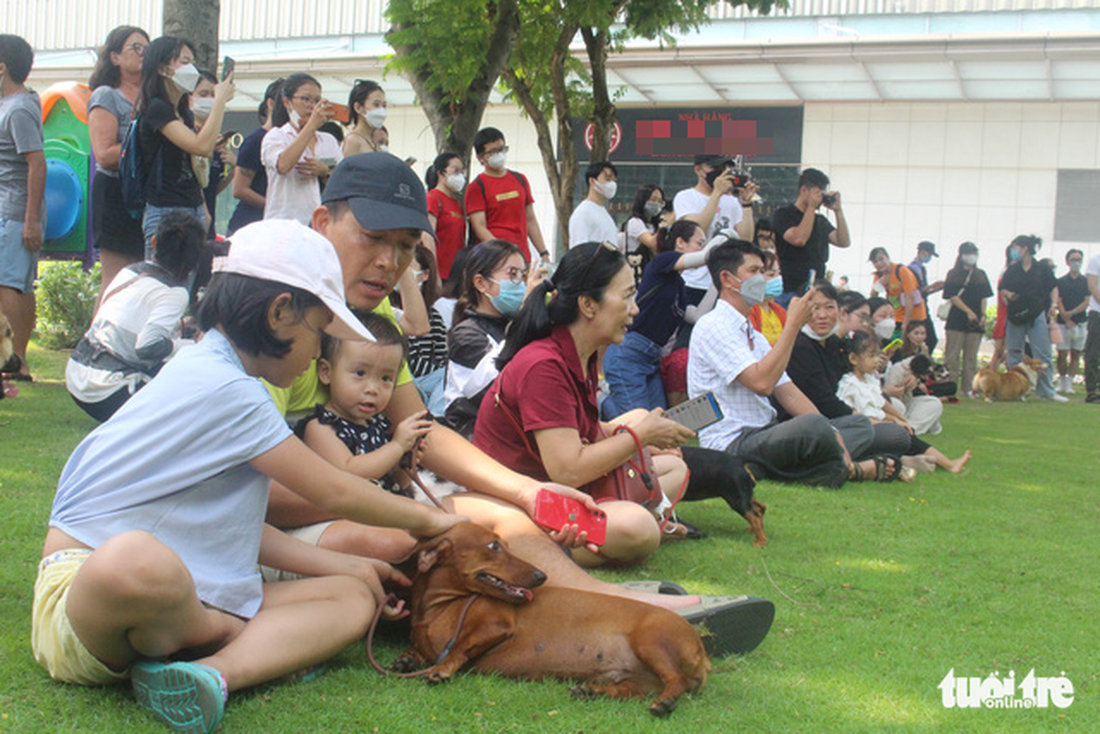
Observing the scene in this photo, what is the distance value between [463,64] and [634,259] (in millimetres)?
2256

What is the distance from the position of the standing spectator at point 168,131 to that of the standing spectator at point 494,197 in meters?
2.52

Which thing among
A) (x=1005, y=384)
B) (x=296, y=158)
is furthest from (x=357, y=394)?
(x=1005, y=384)

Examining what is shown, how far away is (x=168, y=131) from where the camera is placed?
593cm

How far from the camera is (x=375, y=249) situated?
3.45 meters

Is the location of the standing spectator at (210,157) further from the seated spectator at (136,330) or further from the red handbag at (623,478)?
the red handbag at (623,478)

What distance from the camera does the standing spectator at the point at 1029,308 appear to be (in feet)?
49.8

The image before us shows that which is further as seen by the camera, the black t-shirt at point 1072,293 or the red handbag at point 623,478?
the black t-shirt at point 1072,293

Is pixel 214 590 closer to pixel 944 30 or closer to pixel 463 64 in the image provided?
pixel 463 64

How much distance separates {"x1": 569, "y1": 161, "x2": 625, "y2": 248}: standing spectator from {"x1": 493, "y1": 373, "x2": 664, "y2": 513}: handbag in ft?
16.4

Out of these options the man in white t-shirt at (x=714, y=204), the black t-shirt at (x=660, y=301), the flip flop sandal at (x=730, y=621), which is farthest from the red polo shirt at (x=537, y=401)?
Answer: the man in white t-shirt at (x=714, y=204)

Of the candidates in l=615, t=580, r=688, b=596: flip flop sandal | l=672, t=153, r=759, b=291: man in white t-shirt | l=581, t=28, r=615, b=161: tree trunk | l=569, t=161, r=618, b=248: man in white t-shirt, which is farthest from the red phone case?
l=581, t=28, r=615, b=161: tree trunk

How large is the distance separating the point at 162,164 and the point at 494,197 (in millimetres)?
2953

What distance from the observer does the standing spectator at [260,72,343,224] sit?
6.38m

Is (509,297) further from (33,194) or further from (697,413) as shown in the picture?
(33,194)
